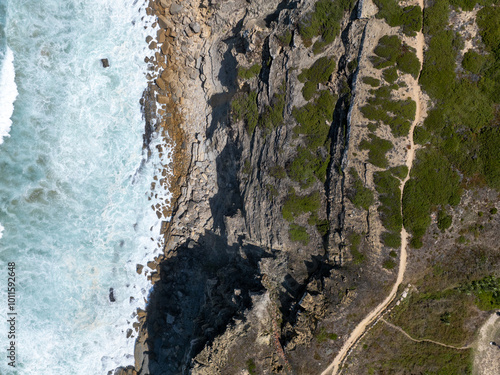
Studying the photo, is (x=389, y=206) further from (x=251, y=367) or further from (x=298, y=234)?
(x=251, y=367)

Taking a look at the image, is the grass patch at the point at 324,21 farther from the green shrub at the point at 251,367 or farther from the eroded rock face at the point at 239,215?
the green shrub at the point at 251,367

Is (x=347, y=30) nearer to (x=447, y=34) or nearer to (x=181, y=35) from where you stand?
(x=447, y=34)

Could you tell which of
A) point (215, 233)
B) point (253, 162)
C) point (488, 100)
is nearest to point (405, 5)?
point (488, 100)

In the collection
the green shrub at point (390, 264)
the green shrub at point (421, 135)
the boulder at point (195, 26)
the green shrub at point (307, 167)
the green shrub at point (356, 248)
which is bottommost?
the green shrub at point (390, 264)

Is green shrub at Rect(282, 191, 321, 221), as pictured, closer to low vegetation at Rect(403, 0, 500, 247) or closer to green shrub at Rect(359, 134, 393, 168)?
green shrub at Rect(359, 134, 393, 168)

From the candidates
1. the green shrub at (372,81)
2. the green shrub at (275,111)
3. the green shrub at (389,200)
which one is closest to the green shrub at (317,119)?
the green shrub at (275,111)

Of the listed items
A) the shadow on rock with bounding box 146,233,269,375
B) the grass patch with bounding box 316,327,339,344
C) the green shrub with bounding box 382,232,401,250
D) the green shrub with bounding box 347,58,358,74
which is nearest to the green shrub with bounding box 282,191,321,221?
the green shrub with bounding box 382,232,401,250

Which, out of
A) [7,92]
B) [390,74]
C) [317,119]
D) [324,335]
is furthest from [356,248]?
[7,92]
